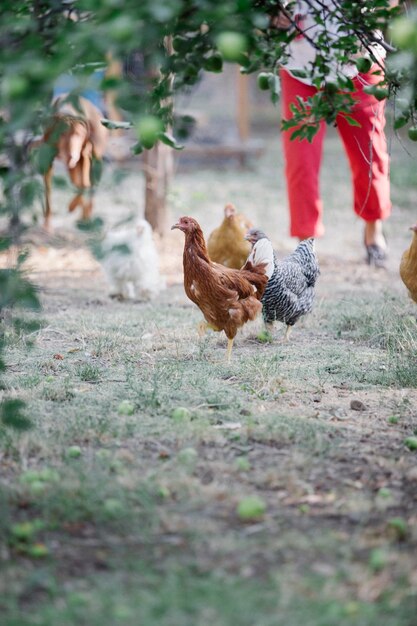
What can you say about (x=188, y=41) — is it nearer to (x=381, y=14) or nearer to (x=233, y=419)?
(x=381, y=14)

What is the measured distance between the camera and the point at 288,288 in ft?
14.7

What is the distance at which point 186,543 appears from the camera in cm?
229

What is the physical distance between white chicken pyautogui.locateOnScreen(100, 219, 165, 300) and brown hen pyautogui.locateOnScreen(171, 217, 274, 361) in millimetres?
1373

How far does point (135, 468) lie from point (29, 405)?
79cm

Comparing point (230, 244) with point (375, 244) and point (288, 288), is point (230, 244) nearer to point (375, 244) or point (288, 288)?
point (288, 288)

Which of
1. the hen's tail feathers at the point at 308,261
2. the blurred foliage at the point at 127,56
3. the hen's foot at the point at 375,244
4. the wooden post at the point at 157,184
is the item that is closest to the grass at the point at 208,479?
the hen's tail feathers at the point at 308,261

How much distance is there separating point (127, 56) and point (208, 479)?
1.38 m

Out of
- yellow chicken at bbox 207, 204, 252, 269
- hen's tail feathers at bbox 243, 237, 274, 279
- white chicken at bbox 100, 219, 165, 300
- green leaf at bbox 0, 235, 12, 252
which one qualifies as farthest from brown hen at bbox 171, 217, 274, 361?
green leaf at bbox 0, 235, 12, 252

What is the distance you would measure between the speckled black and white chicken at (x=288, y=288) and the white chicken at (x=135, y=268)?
1151 millimetres

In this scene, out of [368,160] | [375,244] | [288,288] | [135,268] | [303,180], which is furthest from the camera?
[375,244]

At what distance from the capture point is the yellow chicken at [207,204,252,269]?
5344 millimetres

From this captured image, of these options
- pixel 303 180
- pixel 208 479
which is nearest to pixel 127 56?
pixel 208 479

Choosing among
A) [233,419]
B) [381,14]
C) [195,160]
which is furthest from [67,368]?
[195,160]

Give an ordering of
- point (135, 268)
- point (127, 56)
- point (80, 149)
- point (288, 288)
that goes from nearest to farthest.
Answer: point (127, 56), point (288, 288), point (135, 268), point (80, 149)
